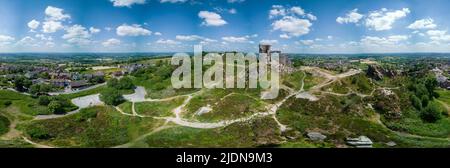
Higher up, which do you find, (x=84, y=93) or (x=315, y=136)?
(x=84, y=93)

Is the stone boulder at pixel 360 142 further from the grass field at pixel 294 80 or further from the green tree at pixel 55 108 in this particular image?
the green tree at pixel 55 108

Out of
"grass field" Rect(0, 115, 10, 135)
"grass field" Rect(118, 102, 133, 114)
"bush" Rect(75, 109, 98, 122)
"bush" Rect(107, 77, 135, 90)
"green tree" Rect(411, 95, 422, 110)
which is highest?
"bush" Rect(107, 77, 135, 90)

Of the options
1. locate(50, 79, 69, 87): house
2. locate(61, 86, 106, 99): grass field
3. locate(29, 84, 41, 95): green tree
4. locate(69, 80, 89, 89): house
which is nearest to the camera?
locate(29, 84, 41, 95): green tree

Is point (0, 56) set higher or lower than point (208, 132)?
higher

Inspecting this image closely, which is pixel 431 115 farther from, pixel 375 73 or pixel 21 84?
pixel 21 84

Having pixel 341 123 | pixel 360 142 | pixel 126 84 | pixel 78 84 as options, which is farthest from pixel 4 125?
pixel 360 142

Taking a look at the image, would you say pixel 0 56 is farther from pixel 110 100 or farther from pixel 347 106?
pixel 347 106

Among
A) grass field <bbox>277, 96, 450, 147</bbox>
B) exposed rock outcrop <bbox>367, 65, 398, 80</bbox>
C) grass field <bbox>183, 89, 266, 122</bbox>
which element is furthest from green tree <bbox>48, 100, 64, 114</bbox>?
exposed rock outcrop <bbox>367, 65, 398, 80</bbox>

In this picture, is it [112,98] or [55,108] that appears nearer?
[55,108]

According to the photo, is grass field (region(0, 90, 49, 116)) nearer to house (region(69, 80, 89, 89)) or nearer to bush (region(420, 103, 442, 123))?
house (region(69, 80, 89, 89))
